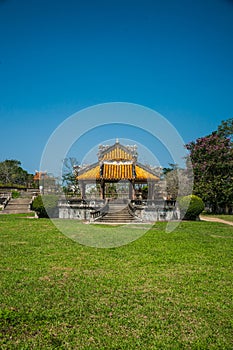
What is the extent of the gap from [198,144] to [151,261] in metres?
21.6

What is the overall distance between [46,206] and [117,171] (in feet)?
16.6

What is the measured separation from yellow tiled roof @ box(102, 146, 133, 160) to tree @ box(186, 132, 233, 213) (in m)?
7.77

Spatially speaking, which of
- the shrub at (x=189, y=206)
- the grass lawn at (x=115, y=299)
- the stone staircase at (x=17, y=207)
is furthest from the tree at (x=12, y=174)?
the grass lawn at (x=115, y=299)

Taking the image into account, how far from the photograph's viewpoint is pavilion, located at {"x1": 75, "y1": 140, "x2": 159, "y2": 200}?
18.1 m

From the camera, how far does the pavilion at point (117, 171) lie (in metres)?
18.1

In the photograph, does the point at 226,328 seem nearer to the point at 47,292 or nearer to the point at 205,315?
the point at 205,315

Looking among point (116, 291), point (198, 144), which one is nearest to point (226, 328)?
point (116, 291)

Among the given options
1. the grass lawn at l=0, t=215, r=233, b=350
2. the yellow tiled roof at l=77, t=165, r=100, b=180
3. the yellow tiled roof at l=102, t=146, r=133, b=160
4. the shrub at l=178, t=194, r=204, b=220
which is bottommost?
the grass lawn at l=0, t=215, r=233, b=350

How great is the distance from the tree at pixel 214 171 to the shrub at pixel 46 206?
513 inches

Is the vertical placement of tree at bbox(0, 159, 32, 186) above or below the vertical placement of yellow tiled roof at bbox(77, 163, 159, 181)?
above

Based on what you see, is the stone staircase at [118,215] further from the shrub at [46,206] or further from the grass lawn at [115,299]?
the grass lawn at [115,299]

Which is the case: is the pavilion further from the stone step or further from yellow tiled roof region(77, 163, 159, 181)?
the stone step

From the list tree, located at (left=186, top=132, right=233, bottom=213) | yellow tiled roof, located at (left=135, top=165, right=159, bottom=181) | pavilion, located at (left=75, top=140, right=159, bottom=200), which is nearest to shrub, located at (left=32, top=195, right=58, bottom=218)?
pavilion, located at (left=75, top=140, right=159, bottom=200)

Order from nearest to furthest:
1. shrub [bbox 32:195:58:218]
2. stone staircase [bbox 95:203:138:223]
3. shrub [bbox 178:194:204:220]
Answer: stone staircase [bbox 95:203:138:223], shrub [bbox 178:194:204:220], shrub [bbox 32:195:58:218]
